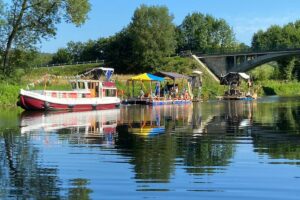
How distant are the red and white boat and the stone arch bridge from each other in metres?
53.4

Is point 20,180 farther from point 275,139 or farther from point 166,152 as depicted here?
point 275,139

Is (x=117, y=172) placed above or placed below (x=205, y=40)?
below

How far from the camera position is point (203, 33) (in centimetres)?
12519

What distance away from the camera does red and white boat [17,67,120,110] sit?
4078 cm

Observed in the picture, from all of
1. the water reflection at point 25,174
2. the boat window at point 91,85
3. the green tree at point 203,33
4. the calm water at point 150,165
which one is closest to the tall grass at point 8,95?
the boat window at point 91,85

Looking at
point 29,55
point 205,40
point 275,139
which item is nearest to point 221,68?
point 205,40

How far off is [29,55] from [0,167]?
43180mm

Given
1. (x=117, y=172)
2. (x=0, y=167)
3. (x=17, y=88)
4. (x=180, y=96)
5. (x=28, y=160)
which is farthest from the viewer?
(x=180, y=96)

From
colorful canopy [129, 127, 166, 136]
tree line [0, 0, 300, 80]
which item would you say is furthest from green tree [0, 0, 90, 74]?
colorful canopy [129, 127, 166, 136]

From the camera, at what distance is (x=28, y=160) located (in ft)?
44.8

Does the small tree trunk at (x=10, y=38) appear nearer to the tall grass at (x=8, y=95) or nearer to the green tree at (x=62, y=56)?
the tall grass at (x=8, y=95)

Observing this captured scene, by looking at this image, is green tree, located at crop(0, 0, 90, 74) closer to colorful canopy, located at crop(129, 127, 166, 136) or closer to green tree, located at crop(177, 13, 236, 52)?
colorful canopy, located at crop(129, 127, 166, 136)

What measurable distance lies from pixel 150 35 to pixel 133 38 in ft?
12.0

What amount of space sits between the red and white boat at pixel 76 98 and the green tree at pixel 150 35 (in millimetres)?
38533
